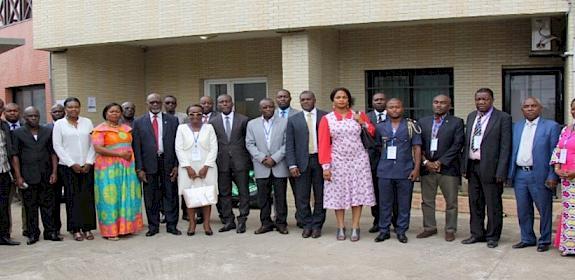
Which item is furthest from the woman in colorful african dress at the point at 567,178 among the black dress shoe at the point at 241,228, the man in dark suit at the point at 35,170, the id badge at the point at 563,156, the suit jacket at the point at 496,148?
the man in dark suit at the point at 35,170

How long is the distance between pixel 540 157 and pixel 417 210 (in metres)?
3.56

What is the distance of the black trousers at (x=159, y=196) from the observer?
8.28m

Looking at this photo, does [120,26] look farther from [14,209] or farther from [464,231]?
[464,231]

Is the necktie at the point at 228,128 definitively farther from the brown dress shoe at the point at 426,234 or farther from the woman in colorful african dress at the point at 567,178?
Answer: the woman in colorful african dress at the point at 567,178

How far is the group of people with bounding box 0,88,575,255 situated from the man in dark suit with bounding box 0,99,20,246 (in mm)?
14

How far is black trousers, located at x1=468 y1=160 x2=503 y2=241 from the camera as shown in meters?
7.23

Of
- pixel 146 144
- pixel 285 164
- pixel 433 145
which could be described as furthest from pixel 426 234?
pixel 146 144

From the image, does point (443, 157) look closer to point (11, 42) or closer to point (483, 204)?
point (483, 204)

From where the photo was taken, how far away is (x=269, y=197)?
27.2 feet

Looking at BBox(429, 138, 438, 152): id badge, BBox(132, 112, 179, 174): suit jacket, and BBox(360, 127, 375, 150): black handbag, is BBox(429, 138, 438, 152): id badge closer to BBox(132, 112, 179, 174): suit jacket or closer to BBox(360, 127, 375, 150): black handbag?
BBox(360, 127, 375, 150): black handbag

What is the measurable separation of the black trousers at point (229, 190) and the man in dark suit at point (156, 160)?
619 mm

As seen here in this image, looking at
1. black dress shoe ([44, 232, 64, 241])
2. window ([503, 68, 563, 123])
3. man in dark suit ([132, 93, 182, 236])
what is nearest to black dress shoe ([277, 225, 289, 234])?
man in dark suit ([132, 93, 182, 236])

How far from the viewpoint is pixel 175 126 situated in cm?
833

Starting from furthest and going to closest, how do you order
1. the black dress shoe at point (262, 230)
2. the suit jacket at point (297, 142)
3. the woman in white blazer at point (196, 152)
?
1. the black dress shoe at point (262, 230)
2. the woman in white blazer at point (196, 152)
3. the suit jacket at point (297, 142)
